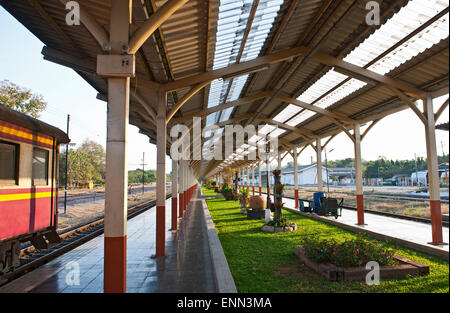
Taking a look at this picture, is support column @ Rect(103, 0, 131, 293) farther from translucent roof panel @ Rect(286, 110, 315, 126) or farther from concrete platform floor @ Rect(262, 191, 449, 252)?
translucent roof panel @ Rect(286, 110, 315, 126)

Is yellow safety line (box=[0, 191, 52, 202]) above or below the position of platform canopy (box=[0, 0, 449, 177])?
below

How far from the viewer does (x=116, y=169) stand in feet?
13.8

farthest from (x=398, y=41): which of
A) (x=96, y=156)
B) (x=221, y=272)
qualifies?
(x=96, y=156)

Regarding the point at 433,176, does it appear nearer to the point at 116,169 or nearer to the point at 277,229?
the point at 277,229

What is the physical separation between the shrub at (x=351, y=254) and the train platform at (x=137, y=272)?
2.51 meters

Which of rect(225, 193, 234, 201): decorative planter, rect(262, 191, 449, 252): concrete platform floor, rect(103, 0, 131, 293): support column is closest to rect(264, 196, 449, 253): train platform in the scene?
rect(262, 191, 449, 252): concrete platform floor

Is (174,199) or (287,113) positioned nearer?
(174,199)

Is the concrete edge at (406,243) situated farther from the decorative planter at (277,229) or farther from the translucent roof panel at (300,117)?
the translucent roof panel at (300,117)

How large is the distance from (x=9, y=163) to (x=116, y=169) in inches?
138

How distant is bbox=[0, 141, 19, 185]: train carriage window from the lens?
582cm

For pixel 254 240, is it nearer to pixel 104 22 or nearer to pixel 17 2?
pixel 104 22

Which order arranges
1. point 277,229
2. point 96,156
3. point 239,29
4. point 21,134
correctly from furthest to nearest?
point 96,156
point 277,229
point 239,29
point 21,134

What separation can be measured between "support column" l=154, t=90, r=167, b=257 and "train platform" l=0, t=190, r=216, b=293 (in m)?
0.58
